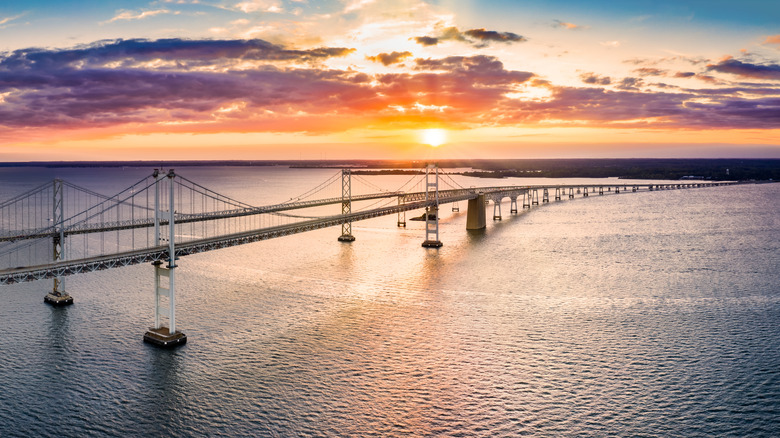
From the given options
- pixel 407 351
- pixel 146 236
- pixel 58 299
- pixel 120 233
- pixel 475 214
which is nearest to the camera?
pixel 407 351

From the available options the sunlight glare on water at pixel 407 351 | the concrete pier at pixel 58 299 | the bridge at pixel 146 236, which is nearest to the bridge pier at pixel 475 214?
the bridge at pixel 146 236

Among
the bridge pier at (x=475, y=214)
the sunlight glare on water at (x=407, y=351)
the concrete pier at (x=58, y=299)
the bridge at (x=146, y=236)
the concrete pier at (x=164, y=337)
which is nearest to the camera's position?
the sunlight glare on water at (x=407, y=351)

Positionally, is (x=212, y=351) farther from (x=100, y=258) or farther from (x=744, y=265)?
(x=744, y=265)

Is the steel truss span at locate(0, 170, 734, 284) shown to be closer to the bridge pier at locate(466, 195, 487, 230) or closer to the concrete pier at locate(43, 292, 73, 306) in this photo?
the bridge pier at locate(466, 195, 487, 230)

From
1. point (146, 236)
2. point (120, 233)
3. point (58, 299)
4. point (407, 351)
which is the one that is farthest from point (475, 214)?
point (58, 299)

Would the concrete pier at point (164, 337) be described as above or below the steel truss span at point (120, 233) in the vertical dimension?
below

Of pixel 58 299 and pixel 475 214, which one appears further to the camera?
pixel 475 214

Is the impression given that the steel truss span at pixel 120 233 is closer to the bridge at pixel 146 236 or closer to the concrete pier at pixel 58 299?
the bridge at pixel 146 236

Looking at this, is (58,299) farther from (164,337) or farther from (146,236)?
(146,236)

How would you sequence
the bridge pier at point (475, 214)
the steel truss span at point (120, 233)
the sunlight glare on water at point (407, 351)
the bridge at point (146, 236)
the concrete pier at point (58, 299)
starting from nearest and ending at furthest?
the sunlight glare on water at point (407, 351)
the bridge at point (146, 236)
the steel truss span at point (120, 233)
the concrete pier at point (58, 299)
the bridge pier at point (475, 214)

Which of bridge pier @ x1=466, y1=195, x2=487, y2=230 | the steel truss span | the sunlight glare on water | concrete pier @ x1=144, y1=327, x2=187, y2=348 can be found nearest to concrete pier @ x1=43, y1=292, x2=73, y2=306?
the sunlight glare on water

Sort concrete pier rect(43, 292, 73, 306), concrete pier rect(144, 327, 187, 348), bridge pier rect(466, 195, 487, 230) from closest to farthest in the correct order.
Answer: concrete pier rect(144, 327, 187, 348) < concrete pier rect(43, 292, 73, 306) < bridge pier rect(466, 195, 487, 230)
